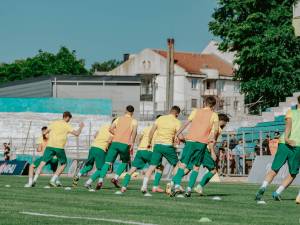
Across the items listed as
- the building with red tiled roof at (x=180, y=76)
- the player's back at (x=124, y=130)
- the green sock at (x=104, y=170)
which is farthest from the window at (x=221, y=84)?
the player's back at (x=124, y=130)

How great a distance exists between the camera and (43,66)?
13100cm

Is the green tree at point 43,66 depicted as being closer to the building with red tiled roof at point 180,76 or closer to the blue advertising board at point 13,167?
the building with red tiled roof at point 180,76

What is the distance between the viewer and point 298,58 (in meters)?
67.7

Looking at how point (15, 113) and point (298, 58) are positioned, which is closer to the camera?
point (298, 58)

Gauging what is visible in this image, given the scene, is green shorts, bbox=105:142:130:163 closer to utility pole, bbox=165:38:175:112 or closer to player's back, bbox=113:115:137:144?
player's back, bbox=113:115:137:144

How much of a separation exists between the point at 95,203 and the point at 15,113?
209 ft

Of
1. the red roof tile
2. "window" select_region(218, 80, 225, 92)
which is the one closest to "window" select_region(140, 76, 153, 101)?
the red roof tile

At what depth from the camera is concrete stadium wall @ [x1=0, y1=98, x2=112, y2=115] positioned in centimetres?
8412

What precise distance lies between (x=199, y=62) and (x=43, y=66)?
20.2m

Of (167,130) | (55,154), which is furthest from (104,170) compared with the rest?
(167,130)

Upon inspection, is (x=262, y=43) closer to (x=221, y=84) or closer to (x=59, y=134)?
(x=59, y=134)

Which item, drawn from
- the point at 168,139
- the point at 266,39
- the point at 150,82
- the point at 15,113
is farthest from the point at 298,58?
the point at 150,82

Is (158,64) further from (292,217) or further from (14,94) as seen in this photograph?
(292,217)

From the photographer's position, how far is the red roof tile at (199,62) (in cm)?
12957
